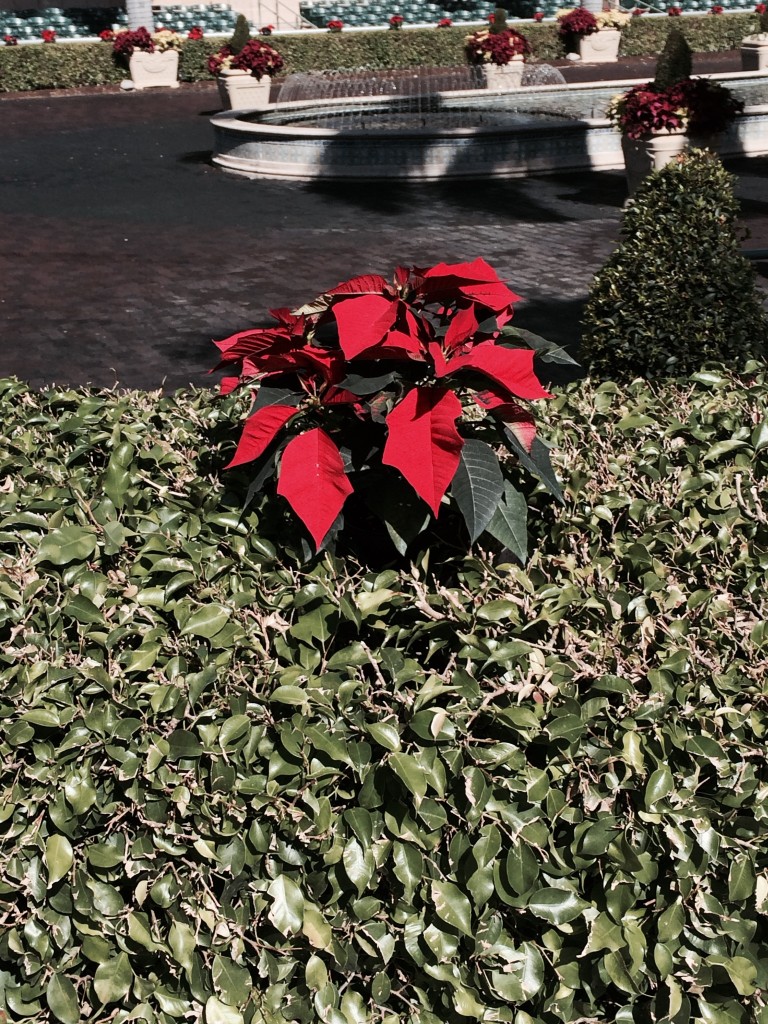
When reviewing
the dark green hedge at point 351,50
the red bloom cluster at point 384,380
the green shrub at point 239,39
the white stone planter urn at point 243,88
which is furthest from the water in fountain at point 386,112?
the red bloom cluster at point 384,380

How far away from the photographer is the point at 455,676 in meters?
2.31

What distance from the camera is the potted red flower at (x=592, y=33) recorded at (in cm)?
2945

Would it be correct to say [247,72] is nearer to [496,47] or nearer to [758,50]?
[496,47]

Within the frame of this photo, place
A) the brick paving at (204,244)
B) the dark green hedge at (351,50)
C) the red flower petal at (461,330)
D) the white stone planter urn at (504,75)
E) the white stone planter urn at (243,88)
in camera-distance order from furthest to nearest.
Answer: the dark green hedge at (351,50) → the white stone planter urn at (504,75) → the white stone planter urn at (243,88) → the brick paving at (204,244) → the red flower petal at (461,330)

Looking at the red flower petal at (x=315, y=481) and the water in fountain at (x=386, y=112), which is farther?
the water in fountain at (x=386, y=112)

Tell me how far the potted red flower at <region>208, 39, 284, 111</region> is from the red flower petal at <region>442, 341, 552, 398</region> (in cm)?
1889

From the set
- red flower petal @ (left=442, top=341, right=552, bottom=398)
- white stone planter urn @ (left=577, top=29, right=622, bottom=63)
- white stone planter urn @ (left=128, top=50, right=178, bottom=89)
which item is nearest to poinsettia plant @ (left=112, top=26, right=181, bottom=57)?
white stone planter urn @ (left=128, top=50, right=178, bottom=89)

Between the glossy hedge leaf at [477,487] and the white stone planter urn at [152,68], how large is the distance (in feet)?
88.0

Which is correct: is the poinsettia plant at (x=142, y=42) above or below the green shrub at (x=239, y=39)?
above

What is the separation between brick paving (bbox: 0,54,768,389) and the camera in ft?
29.1

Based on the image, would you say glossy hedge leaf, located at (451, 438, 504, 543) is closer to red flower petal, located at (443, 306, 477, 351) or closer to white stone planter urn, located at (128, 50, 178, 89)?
red flower petal, located at (443, 306, 477, 351)

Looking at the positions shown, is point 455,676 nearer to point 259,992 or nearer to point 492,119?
point 259,992

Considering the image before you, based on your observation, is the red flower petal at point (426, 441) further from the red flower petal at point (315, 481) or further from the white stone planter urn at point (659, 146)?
the white stone planter urn at point (659, 146)

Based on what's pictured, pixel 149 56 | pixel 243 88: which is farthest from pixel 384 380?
pixel 149 56
